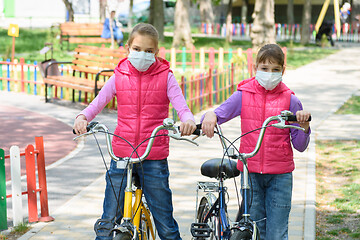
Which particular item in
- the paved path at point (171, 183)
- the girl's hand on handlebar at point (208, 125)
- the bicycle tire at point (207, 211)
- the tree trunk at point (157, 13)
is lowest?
the paved path at point (171, 183)

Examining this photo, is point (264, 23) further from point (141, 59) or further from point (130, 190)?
point (130, 190)

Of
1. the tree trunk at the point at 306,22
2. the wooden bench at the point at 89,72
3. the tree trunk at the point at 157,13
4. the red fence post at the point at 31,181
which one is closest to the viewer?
the red fence post at the point at 31,181

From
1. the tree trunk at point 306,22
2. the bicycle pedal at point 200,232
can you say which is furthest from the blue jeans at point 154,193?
the tree trunk at point 306,22

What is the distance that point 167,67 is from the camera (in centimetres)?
414

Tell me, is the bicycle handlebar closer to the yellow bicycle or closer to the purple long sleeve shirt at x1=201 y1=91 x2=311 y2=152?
the yellow bicycle

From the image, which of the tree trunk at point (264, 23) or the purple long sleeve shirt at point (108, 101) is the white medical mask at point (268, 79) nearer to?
the purple long sleeve shirt at point (108, 101)

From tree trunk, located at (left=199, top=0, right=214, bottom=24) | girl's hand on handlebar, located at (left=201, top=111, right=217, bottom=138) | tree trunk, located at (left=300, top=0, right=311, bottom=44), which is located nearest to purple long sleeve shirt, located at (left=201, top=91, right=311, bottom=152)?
girl's hand on handlebar, located at (left=201, top=111, right=217, bottom=138)

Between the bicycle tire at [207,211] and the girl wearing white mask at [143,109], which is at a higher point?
the girl wearing white mask at [143,109]

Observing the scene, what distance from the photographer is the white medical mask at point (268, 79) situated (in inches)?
156

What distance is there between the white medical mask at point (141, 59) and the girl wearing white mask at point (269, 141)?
51 cm

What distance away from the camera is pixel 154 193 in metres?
4.13

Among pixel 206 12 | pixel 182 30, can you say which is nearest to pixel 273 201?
pixel 182 30

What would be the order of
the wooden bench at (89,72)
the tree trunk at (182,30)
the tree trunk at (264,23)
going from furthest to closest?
the tree trunk at (182,30) → the tree trunk at (264,23) → the wooden bench at (89,72)

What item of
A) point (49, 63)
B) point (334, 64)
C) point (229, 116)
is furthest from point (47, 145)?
point (334, 64)
